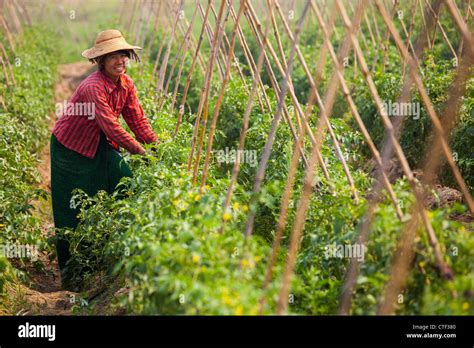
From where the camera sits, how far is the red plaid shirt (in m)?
4.40

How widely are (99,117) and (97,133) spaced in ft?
0.66

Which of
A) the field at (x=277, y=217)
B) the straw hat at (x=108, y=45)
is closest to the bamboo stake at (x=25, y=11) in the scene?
the field at (x=277, y=217)

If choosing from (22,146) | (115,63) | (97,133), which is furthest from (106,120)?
(22,146)

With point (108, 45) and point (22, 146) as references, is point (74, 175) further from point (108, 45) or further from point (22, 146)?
point (22, 146)

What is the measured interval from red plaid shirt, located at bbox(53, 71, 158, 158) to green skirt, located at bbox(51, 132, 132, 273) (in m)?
0.06

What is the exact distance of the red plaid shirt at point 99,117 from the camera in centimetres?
440

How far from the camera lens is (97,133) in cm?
458

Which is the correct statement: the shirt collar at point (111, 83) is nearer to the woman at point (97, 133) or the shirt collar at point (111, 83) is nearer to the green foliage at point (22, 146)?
the woman at point (97, 133)

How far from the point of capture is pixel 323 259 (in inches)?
134

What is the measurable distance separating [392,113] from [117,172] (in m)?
2.61

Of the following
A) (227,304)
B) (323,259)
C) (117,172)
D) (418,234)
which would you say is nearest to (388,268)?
(418,234)

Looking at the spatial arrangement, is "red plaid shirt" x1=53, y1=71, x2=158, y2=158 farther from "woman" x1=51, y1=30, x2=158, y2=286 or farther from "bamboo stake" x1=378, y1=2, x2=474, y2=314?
"bamboo stake" x1=378, y1=2, x2=474, y2=314

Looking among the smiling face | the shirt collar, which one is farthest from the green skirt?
the smiling face
